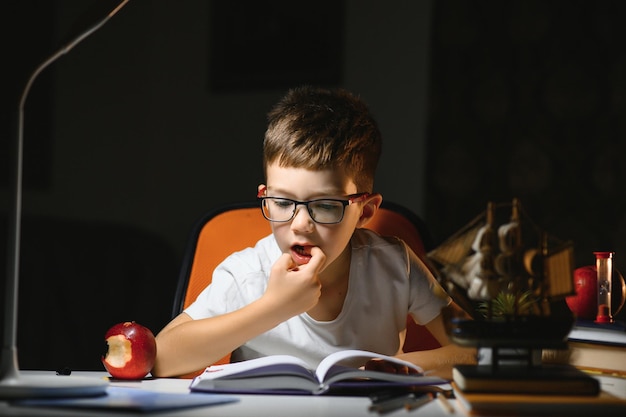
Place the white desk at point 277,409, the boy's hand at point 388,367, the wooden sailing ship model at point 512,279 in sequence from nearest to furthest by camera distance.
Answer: the white desk at point 277,409, the wooden sailing ship model at point 512,279, the boy's hand at point 388,367

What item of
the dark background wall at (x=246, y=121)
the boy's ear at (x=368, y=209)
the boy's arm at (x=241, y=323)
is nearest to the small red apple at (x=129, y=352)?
the boy's arm at (x=241, y=323)

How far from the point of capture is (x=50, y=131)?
288 centimetres

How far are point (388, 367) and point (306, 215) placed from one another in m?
0.29

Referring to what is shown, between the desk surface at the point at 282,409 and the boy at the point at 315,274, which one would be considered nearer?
the desk surface at the point at 282,409

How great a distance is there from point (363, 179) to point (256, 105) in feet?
4.79

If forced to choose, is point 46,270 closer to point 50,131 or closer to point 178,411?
point 50,131

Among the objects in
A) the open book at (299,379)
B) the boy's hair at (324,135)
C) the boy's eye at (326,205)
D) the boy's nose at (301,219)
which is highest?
the boy's hair at (324,135)

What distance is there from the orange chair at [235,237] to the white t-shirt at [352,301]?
13 cm

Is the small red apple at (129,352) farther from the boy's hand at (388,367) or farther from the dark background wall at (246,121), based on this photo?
the dark background wall at (246,121)

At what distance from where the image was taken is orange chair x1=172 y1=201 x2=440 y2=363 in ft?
5.44

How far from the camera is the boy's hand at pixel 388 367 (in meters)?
1.18

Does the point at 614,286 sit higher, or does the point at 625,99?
the point at 625,99

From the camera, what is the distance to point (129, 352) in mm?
1211

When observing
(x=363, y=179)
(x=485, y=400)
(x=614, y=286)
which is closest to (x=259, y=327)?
(x=363, y=179)
